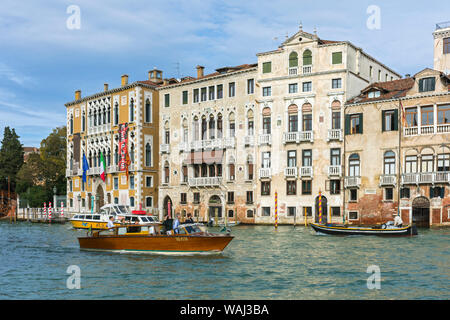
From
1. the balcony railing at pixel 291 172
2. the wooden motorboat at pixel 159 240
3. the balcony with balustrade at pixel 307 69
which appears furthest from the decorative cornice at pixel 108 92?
the wooden motorboat at pixel 159 240

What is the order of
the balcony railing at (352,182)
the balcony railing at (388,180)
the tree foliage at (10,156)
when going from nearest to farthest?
the balcony railing at (388,180)
the balcony railing at (352,182)
the tree foliage at (10,156)

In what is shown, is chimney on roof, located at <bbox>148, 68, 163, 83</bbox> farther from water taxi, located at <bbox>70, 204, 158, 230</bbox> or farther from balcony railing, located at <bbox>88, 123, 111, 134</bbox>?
water taxi, located at <bbox>70, 204, 158, 230</bbox>

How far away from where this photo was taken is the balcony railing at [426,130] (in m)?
36.4

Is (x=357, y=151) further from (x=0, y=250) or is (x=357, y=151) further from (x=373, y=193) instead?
(x=0, y=250)

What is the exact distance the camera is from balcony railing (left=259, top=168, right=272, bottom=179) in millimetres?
43812

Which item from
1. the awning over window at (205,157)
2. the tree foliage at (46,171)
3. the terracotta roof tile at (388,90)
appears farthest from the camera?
the tree foliage at (46,171)

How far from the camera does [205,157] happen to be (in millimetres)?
47719

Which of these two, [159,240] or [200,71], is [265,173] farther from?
[159,240]

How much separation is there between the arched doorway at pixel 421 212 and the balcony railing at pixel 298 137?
8.93 metres

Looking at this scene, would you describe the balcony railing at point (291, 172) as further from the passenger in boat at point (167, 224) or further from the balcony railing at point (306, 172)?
the passenger in boat at point (167, 224)

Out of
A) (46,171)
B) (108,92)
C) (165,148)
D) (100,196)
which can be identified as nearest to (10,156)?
(46,171)

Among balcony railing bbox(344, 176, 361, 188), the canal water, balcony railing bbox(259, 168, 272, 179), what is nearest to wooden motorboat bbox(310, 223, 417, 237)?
the canal water

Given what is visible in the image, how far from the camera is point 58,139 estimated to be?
2645 inches
